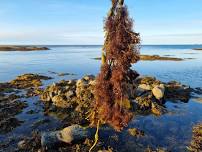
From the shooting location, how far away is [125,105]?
15.0 metres

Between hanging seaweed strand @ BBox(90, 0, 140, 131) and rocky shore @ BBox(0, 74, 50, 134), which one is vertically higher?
hanging seaweed strand @ BBox(90, 0, 140, 131)

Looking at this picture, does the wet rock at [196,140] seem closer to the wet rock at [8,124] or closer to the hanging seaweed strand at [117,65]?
the hanging seaweed strand at [117,65]

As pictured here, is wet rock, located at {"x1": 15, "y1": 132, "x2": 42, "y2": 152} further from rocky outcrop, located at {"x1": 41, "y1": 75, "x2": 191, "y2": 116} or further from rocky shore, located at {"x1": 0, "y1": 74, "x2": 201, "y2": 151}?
rocky outcrop, located at {"x1": 41, "y1": 75, "x2": 191, "y2": 116}

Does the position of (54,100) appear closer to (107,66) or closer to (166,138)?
(166,138)

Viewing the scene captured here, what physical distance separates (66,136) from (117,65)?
34.7 feet

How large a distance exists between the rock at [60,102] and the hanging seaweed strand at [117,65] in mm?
19041

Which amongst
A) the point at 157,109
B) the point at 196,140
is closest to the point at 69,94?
the point at 157,109

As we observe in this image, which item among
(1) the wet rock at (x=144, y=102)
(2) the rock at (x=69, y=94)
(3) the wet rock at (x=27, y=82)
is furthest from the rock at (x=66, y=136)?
(3) the wet rock at (x=27, y=82)

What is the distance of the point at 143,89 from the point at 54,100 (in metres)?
11.6

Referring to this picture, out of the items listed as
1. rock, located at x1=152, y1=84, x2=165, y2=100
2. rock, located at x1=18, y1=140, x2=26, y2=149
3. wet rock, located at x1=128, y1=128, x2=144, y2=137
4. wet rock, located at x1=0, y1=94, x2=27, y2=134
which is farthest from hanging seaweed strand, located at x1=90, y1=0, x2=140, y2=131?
rock, located at x1=152, y1=84, x2=165, y2=100

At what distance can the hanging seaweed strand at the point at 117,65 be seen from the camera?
13.7m

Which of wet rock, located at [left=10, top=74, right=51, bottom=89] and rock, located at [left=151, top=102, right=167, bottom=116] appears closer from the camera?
rock, located at [left=151, top=102, right=167, bottom=116]

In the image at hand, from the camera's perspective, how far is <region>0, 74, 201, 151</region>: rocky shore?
2245 cm

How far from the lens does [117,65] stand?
1415 centimetres
